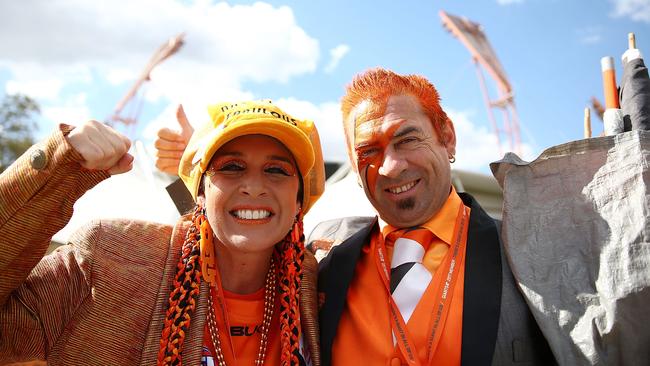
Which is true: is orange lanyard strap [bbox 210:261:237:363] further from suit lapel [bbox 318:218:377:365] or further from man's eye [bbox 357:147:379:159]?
man's eye [bbox 357:147:379:159]

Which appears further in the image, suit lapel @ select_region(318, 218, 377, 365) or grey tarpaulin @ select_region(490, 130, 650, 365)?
suit lapel @ select_region(318, 218, 377, 365)

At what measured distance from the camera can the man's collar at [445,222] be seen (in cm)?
231

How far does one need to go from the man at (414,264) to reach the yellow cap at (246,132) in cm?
40

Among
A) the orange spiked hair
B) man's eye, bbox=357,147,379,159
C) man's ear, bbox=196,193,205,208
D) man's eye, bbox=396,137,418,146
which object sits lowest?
man's ear, bbox=196,193,205,208

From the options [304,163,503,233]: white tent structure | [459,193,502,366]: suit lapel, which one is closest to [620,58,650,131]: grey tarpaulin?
[459,193,502,366]: suit lapel

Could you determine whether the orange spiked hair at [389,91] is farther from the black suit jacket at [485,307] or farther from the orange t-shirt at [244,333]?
the orange t-shirt at [244,333]

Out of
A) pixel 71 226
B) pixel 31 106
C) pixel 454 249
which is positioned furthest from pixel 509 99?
pixel 454 249

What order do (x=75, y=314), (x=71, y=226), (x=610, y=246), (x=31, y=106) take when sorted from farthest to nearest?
(x=31, y=106) → (x=71, y=226) → (x=610, y=246) → (x=75, y=314)

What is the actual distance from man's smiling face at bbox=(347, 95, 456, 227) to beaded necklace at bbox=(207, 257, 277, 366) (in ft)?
1.95

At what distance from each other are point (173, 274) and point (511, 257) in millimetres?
1239

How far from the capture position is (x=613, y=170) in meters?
1.88

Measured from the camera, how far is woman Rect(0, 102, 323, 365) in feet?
5.07

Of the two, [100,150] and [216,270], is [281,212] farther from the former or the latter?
[100,150]

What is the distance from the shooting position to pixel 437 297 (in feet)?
6.82
